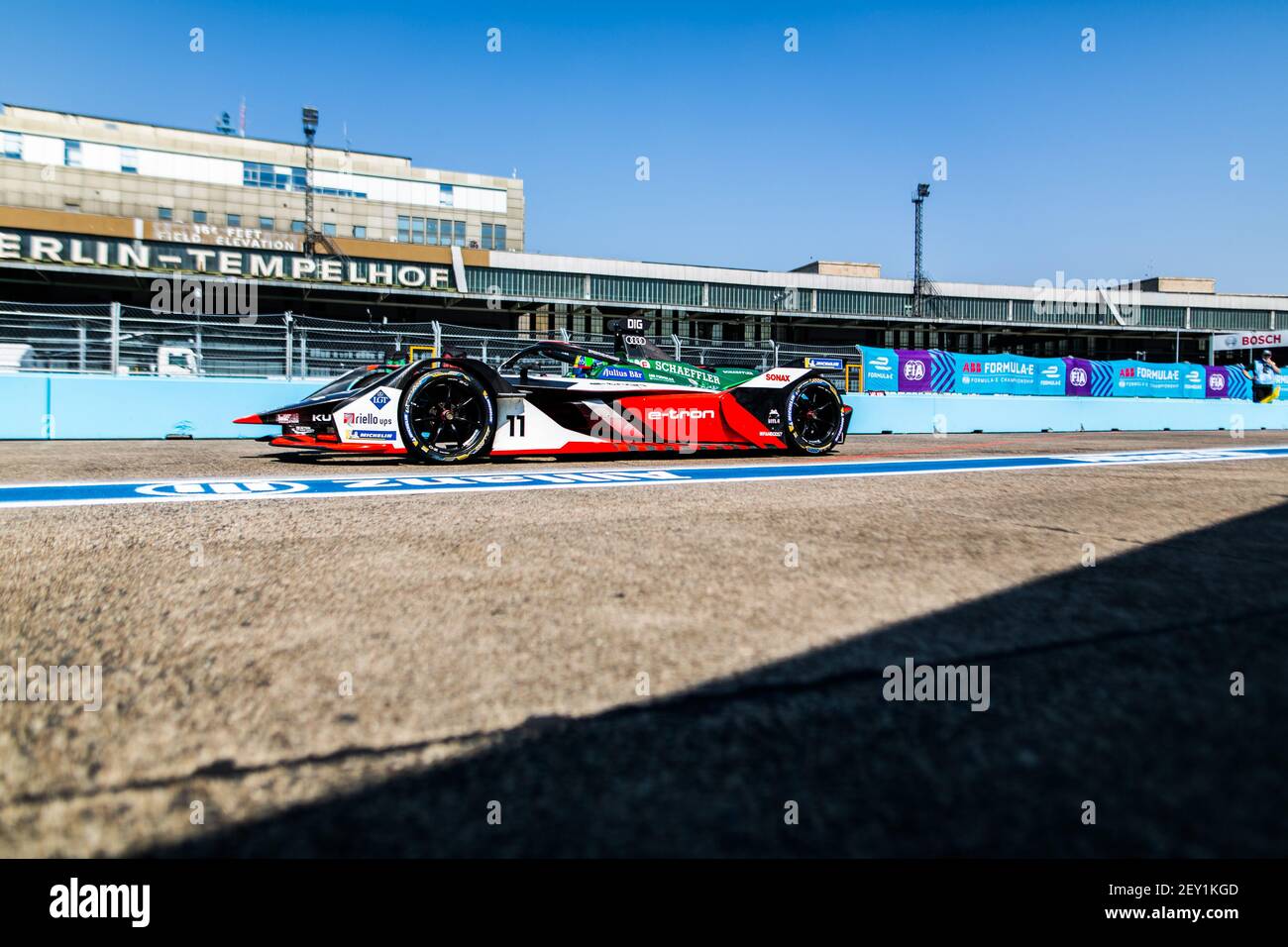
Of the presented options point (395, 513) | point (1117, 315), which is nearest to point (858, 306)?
point (1117, 315)

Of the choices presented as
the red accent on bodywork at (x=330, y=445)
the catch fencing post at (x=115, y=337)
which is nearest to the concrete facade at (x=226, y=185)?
the catch fencing post at (x=115, y=337)

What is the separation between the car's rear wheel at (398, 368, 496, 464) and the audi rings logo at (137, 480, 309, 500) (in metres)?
1.77

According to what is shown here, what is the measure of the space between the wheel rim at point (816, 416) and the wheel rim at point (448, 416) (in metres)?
3.48

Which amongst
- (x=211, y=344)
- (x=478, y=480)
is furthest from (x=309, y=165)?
(x=478, y=480)

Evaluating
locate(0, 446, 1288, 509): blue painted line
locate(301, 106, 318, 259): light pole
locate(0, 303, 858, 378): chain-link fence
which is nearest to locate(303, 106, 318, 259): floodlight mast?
locate(301, 106, 318, 259): light pole

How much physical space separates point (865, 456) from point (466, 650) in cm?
732

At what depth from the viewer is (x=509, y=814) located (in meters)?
1.33

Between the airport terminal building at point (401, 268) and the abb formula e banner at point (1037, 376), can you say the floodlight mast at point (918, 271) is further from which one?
the abb formula e banner at point (1037, 376)

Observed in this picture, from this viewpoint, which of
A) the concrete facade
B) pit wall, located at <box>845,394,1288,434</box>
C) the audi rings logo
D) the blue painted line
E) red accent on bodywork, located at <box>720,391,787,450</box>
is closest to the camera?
the blue painted line

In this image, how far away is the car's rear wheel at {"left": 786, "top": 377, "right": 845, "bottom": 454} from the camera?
8.84 metres

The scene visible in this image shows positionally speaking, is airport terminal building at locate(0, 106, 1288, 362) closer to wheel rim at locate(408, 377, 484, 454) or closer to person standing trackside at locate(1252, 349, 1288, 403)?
person standing trackside at locate(1252, 349, 1288, 403)

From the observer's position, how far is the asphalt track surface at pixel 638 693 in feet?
4.28
